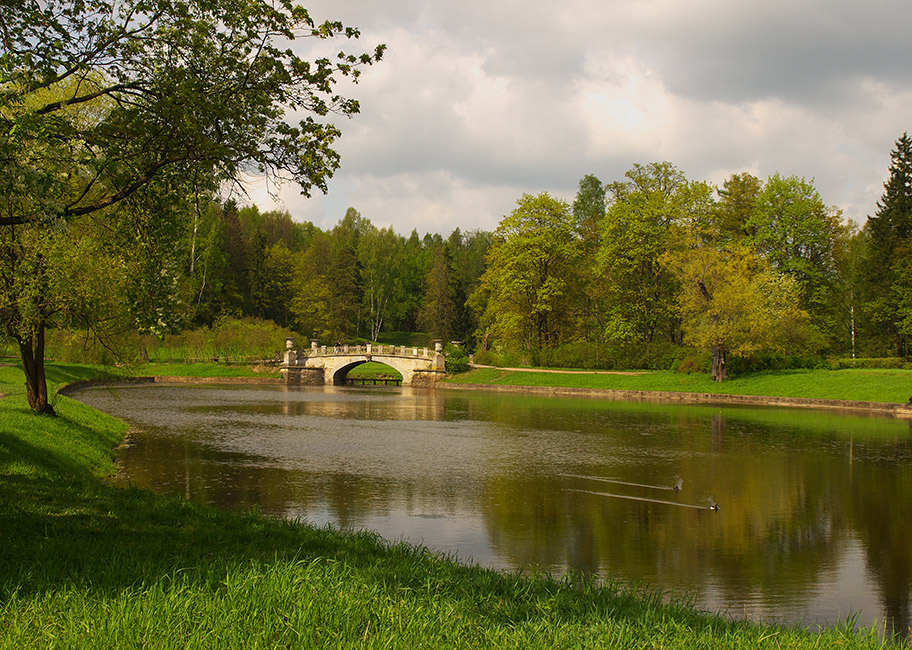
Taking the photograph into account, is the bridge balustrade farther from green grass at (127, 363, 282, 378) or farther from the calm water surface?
the calm water surface

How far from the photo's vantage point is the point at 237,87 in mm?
8891

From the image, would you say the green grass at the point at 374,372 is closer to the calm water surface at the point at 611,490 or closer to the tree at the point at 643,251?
the tree at the point at 643,251

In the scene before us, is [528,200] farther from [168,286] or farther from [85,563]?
[85,563]

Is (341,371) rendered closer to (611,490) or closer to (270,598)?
(611,490)

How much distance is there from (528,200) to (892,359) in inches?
1155

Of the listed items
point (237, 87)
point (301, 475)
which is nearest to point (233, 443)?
point (301, 475)

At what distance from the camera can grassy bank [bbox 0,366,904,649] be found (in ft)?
15.8

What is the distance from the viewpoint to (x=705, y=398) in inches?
1809

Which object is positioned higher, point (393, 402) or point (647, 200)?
point (647, 200)

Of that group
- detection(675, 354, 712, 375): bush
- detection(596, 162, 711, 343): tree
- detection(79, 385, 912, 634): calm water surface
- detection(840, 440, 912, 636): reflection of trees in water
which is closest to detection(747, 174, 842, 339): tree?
detection(596, 162, 711, 343): tree

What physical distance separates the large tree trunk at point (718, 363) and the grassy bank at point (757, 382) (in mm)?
595

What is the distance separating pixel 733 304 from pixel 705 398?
6.20m

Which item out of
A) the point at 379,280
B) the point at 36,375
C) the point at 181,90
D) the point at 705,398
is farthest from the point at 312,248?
the point at 181,90

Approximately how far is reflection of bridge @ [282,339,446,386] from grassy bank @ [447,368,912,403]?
3903 millimetres
